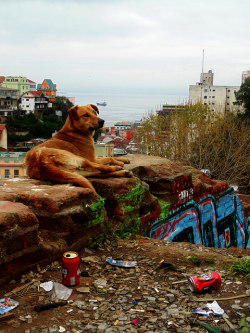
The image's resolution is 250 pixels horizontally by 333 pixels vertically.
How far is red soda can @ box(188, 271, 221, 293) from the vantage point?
4.06 metres

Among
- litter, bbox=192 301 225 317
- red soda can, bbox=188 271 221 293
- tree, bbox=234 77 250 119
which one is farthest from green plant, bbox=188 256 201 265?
tree, bbox=234 77 250 119

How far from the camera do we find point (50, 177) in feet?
20.2

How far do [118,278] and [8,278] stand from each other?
1353 millimetres

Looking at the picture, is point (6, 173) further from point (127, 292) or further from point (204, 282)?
point (204, 282)

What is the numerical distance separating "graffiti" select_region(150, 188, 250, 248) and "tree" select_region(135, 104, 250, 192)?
844 centimetres

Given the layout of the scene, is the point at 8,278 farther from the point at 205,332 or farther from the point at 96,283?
the point at 205,332

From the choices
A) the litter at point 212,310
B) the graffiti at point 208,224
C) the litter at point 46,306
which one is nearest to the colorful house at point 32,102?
the graffiti at point 208,224

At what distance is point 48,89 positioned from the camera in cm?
7975

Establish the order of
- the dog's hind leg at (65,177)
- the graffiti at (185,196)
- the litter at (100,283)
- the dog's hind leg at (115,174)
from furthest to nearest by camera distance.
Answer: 1. the graffiti at (185,196)
2. the dog's hind leg at (115,174)
3. the dog's hind leg at (65,177)
4. the litter at (100,283)

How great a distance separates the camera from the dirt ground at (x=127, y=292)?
3486 mm

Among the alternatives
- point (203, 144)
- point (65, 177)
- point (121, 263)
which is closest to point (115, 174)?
point (65, 177)

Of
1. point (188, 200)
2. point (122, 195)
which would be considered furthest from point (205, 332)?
point (188, 200)

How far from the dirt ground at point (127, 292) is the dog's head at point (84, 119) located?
2.45 metres

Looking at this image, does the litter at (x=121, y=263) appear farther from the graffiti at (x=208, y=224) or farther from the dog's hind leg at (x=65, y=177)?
the graffiti at (x=208, y=224)
